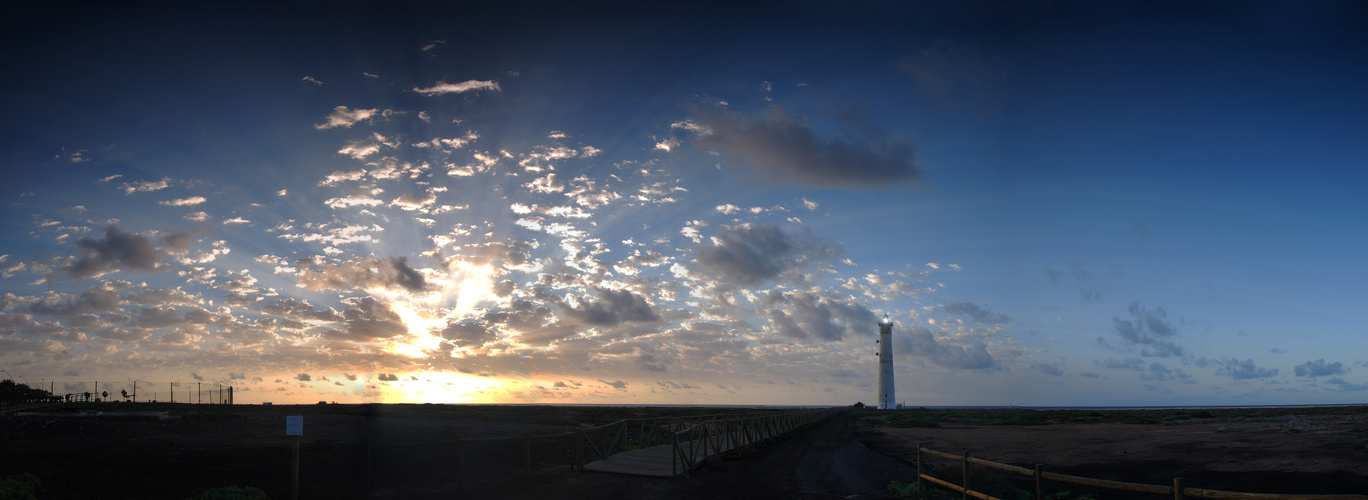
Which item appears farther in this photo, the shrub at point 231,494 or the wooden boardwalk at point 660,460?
the wooden boardwalk at point 660,460

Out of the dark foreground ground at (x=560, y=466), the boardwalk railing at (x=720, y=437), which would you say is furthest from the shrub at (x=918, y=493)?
the boardwalk railing at (x=720, y=437)

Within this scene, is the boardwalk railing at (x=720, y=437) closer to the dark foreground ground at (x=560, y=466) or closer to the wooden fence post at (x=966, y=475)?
the dark foreground ground at (x=560, y=466)

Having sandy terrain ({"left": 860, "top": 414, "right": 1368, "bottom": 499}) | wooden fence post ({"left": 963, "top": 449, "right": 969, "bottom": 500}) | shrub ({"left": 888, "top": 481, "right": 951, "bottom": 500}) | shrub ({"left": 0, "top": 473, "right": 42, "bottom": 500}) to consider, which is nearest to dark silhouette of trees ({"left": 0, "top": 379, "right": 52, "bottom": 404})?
shrub ({"left": 0, "top": 473, "right": 42, "bottom": 500})

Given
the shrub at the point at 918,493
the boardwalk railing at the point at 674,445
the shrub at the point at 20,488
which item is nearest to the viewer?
the shrub at the point at 20,488

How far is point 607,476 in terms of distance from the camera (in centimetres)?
1825

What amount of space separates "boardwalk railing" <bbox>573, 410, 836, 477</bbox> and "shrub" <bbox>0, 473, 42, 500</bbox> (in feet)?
38.6

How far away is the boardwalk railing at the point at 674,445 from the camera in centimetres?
1912

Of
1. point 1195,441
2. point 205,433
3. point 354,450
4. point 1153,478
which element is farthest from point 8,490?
point 1195,441

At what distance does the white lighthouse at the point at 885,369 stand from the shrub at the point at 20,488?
97.3 metres

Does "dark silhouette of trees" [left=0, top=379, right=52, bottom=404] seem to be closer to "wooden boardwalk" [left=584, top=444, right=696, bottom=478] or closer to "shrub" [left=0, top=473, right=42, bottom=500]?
"shrub" [left=0, top=473, right=42, bottom=500]

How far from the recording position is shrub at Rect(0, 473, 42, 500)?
1213cm

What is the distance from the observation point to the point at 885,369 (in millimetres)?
100625

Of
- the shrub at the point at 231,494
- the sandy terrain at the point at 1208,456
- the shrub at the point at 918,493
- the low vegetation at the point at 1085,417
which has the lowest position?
the low vegetation at the point at 1085,417

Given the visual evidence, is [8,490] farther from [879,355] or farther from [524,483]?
[879,355]
